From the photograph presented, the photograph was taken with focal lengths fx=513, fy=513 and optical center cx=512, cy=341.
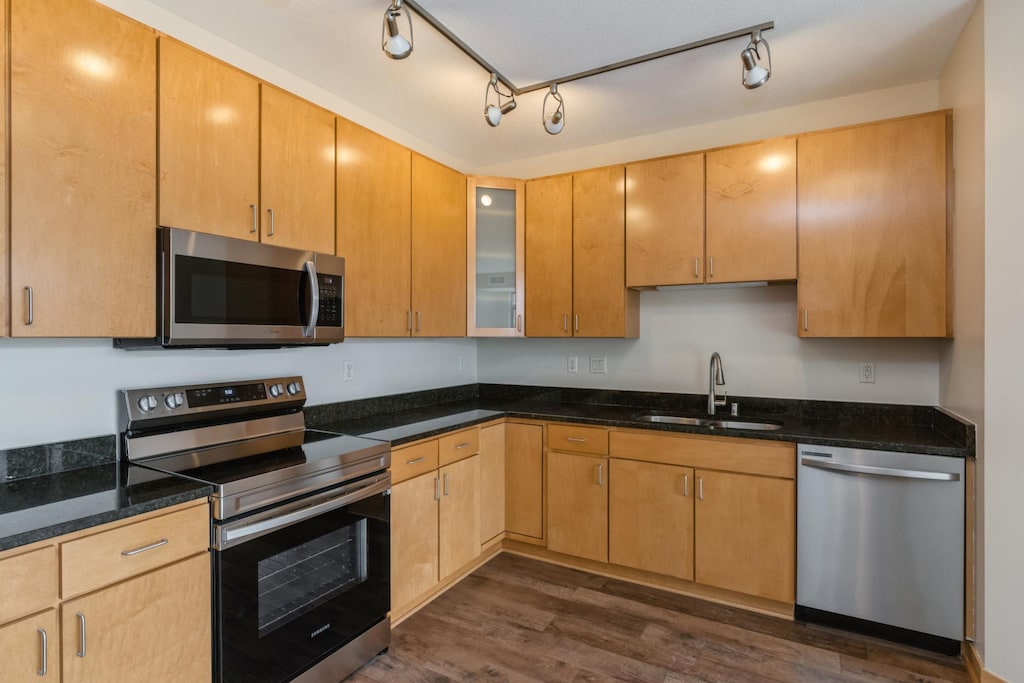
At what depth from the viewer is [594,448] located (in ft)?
9.57

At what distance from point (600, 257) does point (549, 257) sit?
1.14ft

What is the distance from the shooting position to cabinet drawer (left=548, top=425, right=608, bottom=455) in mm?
2898

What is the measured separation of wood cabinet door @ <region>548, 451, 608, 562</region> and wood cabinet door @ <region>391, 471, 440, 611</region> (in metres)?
0.78

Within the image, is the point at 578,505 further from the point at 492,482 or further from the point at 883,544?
the point at 883,544

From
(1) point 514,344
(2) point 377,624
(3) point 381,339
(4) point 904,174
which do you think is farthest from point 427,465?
(4) point 904,174

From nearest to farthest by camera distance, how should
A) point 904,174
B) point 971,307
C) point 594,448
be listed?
point 971,307 → point 904,174 → point 594,448

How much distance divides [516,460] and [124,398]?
6.55 ft

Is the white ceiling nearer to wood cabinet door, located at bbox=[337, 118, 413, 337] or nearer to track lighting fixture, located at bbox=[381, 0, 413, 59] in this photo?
track lighting fixture, located at bbox=[381, 0, 413, 59]

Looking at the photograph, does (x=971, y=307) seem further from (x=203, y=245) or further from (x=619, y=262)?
(x=203, y=245)

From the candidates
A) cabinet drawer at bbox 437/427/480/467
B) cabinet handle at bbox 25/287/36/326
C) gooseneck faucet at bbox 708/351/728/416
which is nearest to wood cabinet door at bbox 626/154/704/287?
gooseneck faucet at bbox 708/351/728/416

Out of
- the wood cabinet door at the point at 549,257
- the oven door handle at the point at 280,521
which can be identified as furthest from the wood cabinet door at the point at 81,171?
the wood cabinet door at the point at 549,257

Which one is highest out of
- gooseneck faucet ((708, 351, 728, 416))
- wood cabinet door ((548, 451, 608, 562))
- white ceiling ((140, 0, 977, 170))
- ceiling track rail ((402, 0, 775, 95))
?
white ceiling ((140, 0, 977, 170))

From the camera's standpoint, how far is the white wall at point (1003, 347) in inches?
72.2

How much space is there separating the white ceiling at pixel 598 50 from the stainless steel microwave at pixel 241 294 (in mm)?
947
